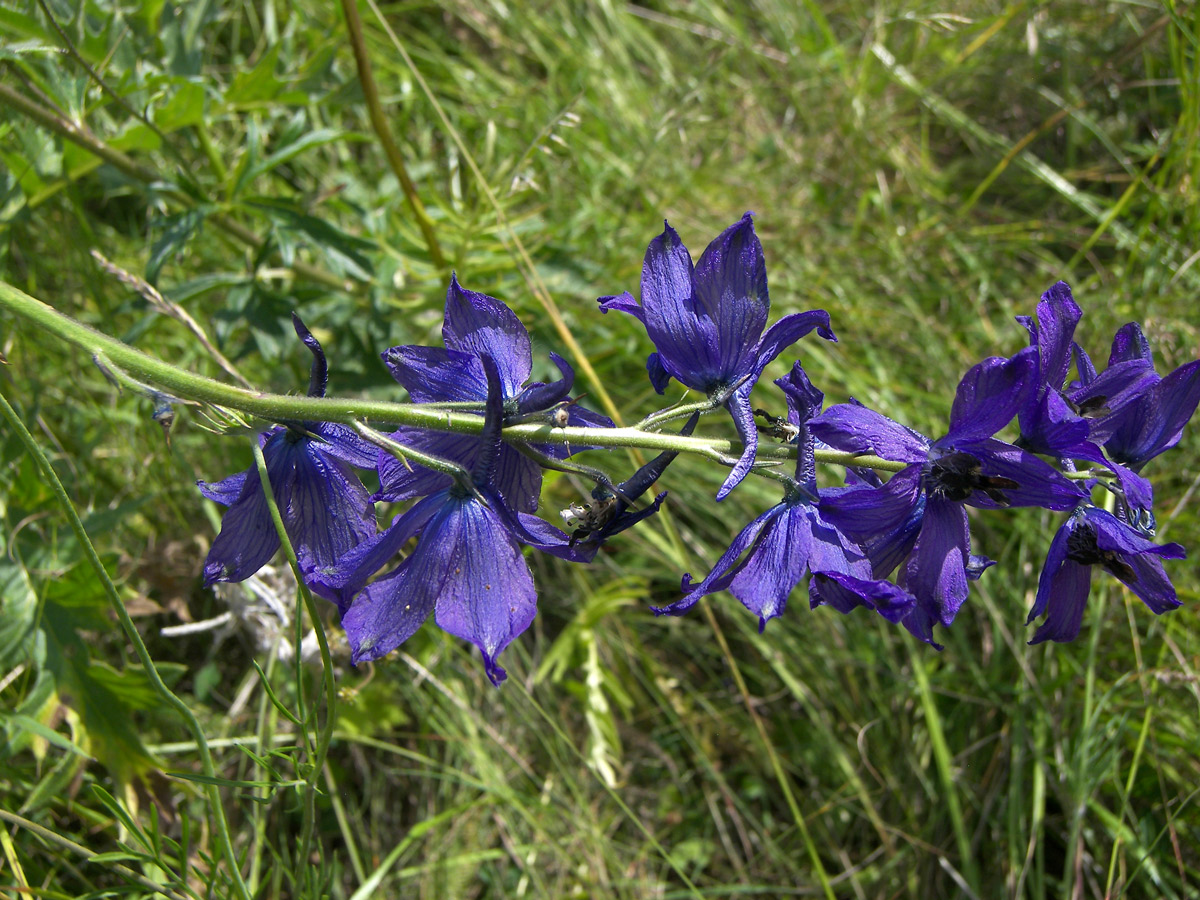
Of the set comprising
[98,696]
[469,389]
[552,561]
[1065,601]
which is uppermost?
[469,389]

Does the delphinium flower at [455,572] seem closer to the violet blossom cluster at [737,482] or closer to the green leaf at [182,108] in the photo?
the violet blossom cluster at [737,482]

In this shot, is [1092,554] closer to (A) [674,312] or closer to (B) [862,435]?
(B) [862,435]

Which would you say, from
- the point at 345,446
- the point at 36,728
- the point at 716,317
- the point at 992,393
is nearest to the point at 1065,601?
the point at 992,393

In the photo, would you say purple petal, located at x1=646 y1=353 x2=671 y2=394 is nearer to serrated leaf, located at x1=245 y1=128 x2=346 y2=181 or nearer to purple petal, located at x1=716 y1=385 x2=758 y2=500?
purple petal, located at x1=716 y1=385 x2=758 y2=500

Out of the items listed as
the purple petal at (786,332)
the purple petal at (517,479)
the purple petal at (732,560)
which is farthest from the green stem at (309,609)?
the purple petal at (786,332)

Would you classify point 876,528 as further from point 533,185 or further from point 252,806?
point 252,806
